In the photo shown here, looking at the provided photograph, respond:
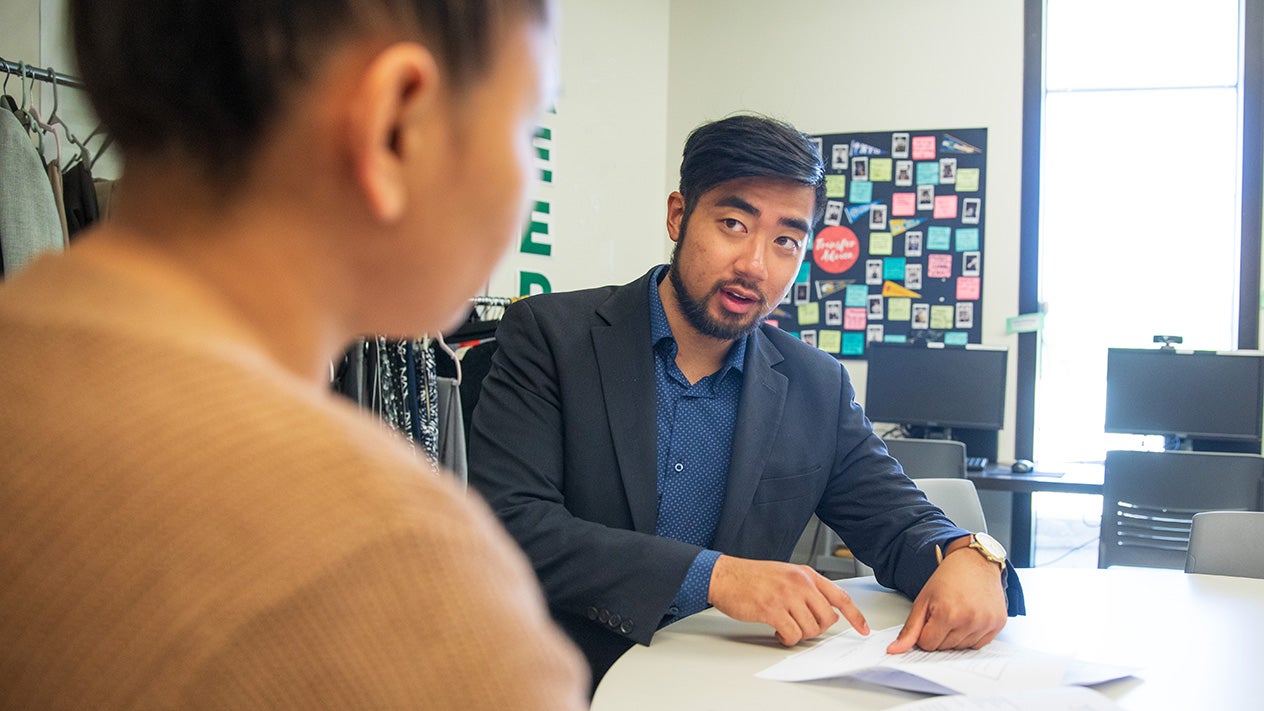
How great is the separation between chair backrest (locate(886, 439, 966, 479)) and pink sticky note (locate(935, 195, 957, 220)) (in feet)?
5.42

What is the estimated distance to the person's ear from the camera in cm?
207

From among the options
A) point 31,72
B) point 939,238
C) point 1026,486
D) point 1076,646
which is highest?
point 31,72

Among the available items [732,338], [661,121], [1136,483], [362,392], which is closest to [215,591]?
[732,338]

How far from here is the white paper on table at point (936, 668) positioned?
1.19 meters

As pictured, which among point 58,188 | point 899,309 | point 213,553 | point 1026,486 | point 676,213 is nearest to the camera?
point 213,553

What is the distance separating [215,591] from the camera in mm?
331

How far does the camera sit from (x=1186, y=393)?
459 centimetres

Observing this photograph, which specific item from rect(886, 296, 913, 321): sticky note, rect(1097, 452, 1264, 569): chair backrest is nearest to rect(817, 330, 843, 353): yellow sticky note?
rect(886, 296, 913, 321): sticky note

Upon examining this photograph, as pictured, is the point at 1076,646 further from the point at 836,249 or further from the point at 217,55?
the point at 836,249

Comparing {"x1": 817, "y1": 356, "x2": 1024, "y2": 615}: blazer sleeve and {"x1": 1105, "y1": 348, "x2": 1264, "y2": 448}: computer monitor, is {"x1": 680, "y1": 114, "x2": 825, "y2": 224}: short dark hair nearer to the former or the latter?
{"x1": 817, "y1": 356, "x2": 1024, "y2": 615}: blazer sleeve

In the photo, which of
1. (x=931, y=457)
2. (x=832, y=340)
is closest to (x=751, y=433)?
(x=931, y=457)

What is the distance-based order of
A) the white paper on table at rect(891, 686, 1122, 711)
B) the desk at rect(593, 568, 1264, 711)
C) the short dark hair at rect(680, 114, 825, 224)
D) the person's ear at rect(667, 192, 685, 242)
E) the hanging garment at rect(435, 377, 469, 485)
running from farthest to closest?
the hanging garment at rect(435, 377, 469, 485) < the person's ear at rect(667, 192, 685, 242) < the short dark hair at rect(680, 114, 825, 224) < the desk at rect(593, 568, 1264, 711) < the white paper on table at rect(891, 686, 1122, 711)

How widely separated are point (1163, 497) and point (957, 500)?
1.99m

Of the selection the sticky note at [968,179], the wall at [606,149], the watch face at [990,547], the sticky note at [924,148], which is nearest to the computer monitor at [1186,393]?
the sticky note at [968,179]
